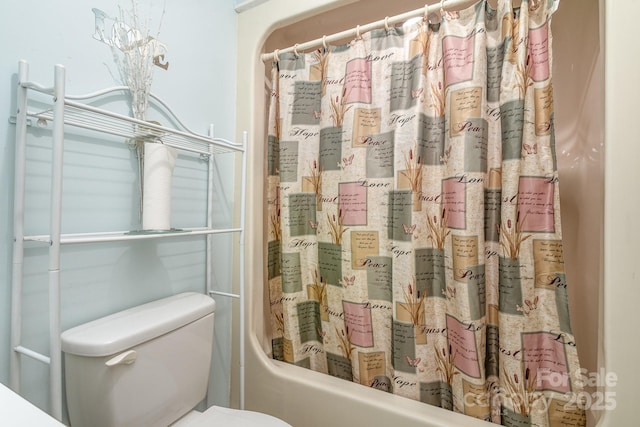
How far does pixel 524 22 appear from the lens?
0.99m

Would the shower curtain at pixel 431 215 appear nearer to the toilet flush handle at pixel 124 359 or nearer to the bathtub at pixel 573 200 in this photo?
the bathtub at pixel 573 200

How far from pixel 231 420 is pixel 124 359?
405 mm

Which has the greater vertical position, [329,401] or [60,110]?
[60,110]

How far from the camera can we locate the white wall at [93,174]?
81 cm

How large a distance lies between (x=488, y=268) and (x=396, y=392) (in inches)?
22.2

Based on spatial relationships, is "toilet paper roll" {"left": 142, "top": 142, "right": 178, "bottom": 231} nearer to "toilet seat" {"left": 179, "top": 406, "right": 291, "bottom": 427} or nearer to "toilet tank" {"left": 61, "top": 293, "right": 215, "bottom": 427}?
"toilet tank" {"left": 61, "top": 293, "right": 215, "bottom": 427}

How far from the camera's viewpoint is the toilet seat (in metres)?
0.99

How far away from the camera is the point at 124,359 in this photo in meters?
0.83

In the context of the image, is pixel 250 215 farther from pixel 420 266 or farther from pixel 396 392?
pixel 396 392

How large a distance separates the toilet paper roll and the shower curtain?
510 mm

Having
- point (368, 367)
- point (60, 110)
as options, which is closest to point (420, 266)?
point (368, 367)

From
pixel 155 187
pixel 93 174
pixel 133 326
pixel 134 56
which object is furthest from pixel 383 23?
pixel 133 326

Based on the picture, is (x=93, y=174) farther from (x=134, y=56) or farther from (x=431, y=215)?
(x=431, y=215)

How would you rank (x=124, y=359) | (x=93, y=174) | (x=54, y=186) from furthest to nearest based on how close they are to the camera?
(x=93, y=174), (x=124, y=359), (x=54, y=186)
